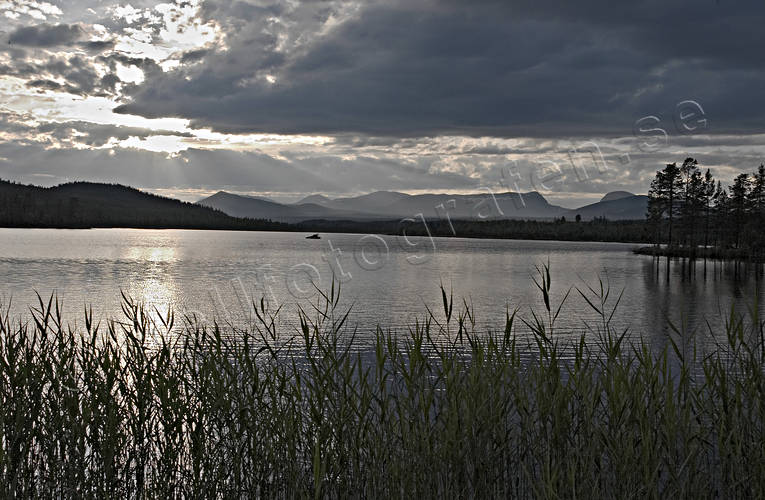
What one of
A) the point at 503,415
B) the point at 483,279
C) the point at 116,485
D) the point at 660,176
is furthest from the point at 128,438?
the point at 660,176

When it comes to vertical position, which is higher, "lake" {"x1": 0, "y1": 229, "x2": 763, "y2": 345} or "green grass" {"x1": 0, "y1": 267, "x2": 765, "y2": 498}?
"green grass" {"x1": 0, "y1": 267, "x2": 765, "y2": 498}

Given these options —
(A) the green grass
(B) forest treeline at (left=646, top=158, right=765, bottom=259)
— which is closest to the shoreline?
(B) forest treeline at (left=646, top=158, right=765, bottom=259)

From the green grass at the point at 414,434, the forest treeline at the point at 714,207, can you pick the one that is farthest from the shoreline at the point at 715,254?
the green grass at the point at 414,434

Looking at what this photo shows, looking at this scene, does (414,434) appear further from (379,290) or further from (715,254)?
(715,254)

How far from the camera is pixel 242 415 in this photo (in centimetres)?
796

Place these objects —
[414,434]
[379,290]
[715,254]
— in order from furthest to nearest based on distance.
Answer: [715,254], [379,290], [414,434]

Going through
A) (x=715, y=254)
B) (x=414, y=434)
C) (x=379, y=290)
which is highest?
(x=414, y=434)

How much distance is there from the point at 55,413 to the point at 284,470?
3.28 meters

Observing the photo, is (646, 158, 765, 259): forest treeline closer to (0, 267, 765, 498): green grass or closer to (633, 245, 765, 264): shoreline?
(633, 245, 765, 264): shoreline

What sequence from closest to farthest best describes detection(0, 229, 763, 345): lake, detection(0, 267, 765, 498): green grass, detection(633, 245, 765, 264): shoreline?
1. detection(0, 267, 765, 498): green grass
2. detection(0, 229, 763, 345): lake
3. detection(633, 245, 765, 264): shoreline

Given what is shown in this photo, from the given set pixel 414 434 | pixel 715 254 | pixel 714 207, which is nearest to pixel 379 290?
pixel 414 434

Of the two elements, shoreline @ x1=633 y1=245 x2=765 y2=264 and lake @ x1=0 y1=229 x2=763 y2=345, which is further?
shoreline @ x1=633 y1=245 x2=765 y2=264

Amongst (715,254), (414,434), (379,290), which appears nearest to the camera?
(414,434)

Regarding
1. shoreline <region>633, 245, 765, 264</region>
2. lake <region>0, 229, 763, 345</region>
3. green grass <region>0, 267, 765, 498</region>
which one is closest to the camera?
green grass <region>0, 267, 765, 498</region>
